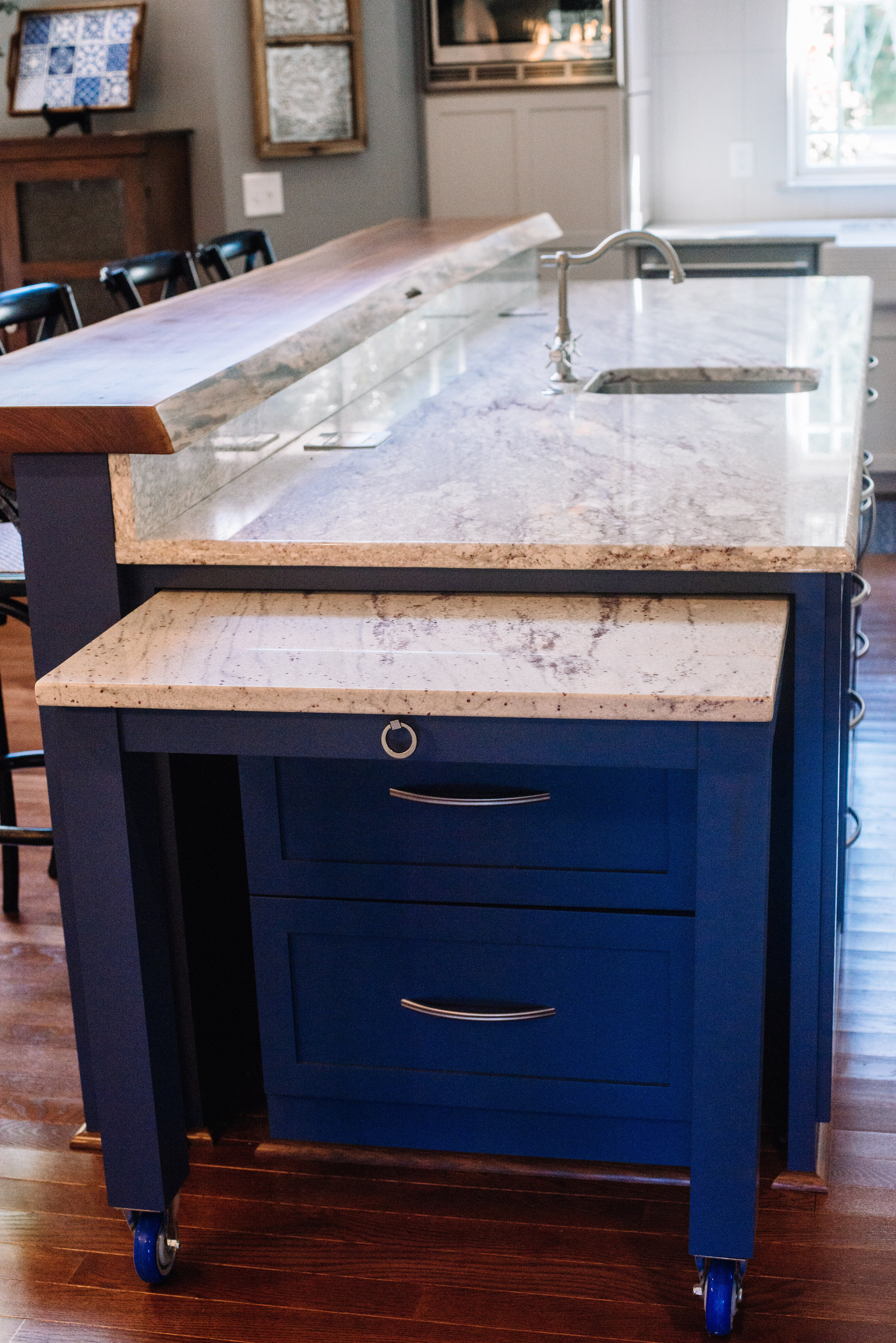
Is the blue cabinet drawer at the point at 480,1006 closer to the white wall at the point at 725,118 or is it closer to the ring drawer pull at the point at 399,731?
the ring drawer pull at the point at 399,731

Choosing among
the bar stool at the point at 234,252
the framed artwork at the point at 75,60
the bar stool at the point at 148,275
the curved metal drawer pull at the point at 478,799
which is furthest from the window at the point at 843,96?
the curved metal drawer pull at the point at 478,799

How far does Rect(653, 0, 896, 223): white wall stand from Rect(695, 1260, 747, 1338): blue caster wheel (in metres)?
4.84

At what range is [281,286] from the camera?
2.75 m

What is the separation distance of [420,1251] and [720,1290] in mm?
387

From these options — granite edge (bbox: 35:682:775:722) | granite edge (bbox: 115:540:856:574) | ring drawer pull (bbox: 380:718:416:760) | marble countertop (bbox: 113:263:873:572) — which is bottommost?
ring drawer pull (bbox: 380:718:416:760)

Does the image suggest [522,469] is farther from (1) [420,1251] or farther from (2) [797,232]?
(2) [797,232]

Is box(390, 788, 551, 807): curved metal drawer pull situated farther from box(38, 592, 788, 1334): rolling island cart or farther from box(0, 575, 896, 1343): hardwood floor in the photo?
box(0, 575, 896, 1343): hardwood floor

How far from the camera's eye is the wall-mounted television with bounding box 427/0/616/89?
16.2 feet

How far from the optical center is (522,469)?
2.00 meters

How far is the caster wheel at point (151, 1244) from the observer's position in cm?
168

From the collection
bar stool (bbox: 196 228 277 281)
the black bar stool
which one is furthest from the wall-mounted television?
the black bar stool

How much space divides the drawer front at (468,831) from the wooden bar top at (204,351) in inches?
17.1

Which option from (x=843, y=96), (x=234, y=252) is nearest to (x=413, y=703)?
(x=234, y=252)

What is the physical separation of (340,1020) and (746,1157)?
0.56 m
